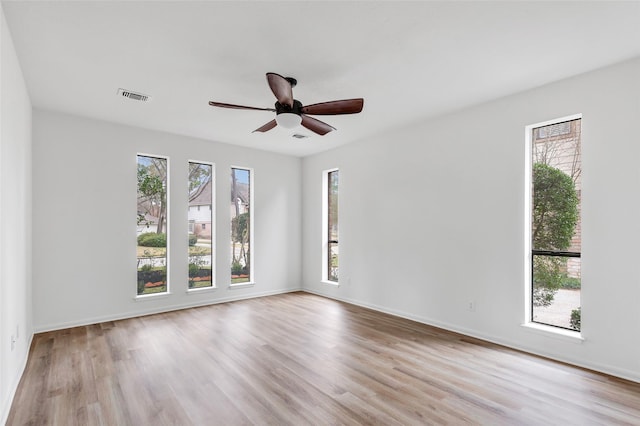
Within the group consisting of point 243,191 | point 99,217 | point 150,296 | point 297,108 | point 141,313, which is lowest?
point 141,313

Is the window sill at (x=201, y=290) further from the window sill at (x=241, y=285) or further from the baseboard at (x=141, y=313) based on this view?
the window sill at (x=241, y=285)

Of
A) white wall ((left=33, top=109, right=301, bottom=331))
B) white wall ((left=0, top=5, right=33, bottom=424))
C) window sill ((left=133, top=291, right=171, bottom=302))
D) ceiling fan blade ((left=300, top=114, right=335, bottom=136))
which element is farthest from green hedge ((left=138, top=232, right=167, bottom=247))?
ceiling fan blade ((left=300, top=114, right=335, bottom=136))

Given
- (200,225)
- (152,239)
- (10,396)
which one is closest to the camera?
(10,396)

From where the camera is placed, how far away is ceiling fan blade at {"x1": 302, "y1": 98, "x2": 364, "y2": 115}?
303 centimetres

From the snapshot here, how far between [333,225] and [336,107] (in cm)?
348

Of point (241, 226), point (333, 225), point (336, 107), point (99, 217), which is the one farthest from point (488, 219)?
point (99, 217)

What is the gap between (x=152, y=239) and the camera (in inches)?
205

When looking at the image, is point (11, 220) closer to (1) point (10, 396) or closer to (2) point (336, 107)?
(1) point (10, 396)

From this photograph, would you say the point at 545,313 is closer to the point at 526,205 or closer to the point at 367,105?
the point at 526,205

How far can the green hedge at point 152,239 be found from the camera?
16.8 feet

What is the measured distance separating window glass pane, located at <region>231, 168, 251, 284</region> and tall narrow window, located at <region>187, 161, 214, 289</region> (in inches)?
17.5

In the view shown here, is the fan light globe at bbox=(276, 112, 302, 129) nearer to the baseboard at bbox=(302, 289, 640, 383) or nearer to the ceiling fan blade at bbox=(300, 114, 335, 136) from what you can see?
the ceiling fan blade at bbox=(300, 114, 335, 136)

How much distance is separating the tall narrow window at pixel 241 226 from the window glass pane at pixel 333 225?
147 cm

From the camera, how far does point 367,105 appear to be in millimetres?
4043
